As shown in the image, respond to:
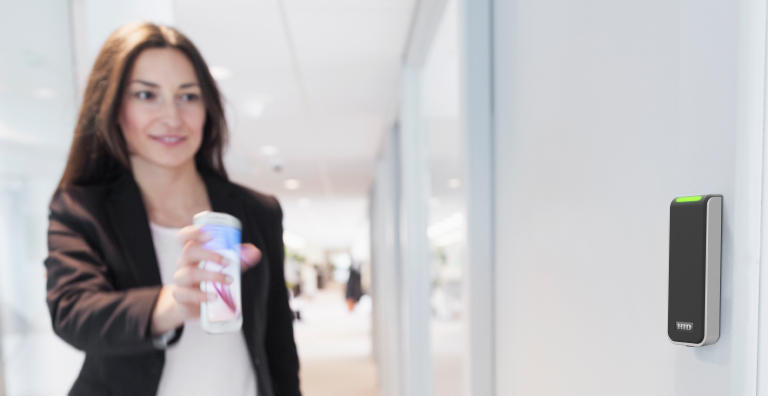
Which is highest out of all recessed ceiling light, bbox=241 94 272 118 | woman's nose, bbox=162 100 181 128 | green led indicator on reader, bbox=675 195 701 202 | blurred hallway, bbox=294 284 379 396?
recessed ceiling light, bbox=241 94 272 118

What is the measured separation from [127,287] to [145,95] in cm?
30

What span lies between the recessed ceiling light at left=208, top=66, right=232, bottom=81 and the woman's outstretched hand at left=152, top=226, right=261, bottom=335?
191 cm

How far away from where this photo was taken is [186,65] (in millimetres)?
839

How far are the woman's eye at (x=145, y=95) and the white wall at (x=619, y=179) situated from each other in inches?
23.6

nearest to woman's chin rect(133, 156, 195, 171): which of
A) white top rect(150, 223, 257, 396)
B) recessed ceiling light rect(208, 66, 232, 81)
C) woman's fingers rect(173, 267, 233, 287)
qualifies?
white top rect(150, 223, 257, 396)

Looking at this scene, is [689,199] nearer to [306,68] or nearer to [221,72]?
[306,68]

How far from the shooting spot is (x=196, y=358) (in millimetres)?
834

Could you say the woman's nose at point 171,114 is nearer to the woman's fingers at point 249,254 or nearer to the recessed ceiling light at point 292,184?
the woman's fingers at point 249,254

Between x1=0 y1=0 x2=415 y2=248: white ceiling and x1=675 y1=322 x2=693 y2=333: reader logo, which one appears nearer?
x1=675 y1=322 x2=693 y2=333: reader logo

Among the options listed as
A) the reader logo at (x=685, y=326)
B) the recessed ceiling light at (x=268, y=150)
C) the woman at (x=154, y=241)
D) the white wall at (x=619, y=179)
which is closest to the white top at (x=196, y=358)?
the woman at (x=154, y=241)

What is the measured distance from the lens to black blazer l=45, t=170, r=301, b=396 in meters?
0.68

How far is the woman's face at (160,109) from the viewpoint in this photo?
79 centimetres

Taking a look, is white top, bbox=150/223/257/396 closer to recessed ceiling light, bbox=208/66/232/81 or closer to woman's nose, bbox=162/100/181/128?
woman's nose, bbox=162/100/181/128

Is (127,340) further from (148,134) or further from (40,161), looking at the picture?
(40,161)
